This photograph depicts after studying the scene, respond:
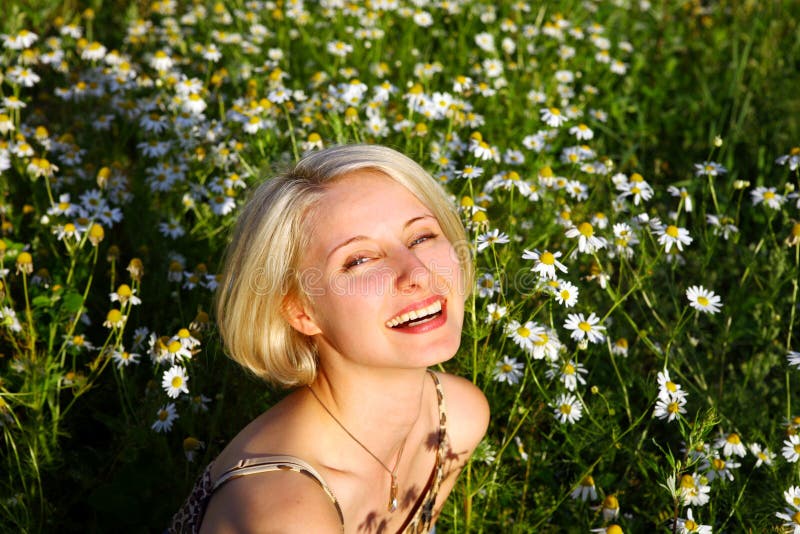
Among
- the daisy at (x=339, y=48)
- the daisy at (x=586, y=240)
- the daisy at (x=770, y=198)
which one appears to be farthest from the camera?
the daisy at (x=339, y=48)

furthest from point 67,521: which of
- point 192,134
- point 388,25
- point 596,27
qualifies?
point 596,27

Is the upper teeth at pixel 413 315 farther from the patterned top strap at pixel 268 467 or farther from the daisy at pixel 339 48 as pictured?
the daisy at pixel 339 48

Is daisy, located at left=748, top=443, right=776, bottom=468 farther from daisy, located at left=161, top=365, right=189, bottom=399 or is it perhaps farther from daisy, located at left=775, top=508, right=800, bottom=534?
daisy, located at left=161, top=365, right=189, bottom=399

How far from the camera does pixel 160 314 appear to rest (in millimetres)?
2924

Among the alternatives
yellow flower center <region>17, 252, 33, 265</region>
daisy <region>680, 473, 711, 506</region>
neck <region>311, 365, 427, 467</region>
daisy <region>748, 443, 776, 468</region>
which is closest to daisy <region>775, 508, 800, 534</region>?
daisy <region>680, 473, 711, 506</region>

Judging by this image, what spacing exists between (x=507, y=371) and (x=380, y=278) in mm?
822

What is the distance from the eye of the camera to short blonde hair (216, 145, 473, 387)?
6.22 feet

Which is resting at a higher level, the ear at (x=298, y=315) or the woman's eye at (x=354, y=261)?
the woman's eye at (x=354, y=261)

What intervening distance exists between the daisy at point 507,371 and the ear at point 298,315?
0.68 metres

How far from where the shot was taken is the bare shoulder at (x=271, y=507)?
1658 mm

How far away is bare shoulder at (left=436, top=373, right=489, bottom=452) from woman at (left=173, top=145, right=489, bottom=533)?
0.13m

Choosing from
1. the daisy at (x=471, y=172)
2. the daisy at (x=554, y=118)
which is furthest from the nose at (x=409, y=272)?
the daisy at (x=554, y=118)

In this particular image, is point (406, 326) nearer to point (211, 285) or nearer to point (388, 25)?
point (211, 285)

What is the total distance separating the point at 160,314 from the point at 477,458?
4.05 feet
